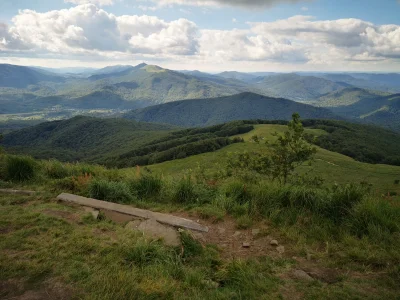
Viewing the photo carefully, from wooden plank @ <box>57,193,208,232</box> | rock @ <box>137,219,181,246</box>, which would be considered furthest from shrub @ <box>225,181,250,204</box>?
rock @ <box>137,219,181,246</box>

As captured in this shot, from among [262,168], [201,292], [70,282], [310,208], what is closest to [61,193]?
[70,282]

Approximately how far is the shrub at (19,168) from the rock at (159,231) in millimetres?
5805

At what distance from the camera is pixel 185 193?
26.1 ft

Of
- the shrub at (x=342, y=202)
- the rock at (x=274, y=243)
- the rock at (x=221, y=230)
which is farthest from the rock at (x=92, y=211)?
the shrub at (x=342, y=202)

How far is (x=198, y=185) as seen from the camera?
28.2ft

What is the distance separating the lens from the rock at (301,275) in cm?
445

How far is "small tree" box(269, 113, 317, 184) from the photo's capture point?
453 inches


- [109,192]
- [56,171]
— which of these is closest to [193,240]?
[109,192]

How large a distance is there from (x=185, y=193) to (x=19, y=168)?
6302mm

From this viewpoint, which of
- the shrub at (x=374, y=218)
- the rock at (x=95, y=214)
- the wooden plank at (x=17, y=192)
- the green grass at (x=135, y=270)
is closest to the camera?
the green grass at (x=135, y=270)

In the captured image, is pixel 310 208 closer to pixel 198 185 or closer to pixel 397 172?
pixel 198 185

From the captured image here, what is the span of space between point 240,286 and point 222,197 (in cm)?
334

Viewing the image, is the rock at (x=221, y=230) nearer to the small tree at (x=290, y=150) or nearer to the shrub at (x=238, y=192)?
the shrub at (x=238, y=192)

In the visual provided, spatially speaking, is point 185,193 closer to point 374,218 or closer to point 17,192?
point 374,218
